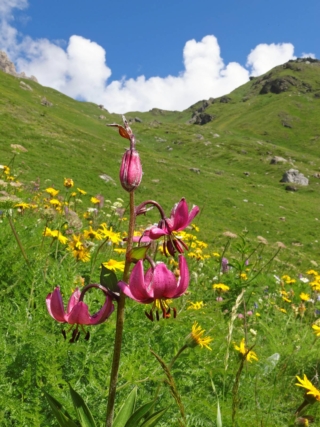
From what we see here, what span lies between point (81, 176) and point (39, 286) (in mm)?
20506

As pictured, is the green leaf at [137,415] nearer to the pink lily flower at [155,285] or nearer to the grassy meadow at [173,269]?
the grassy meadow at [173,269]

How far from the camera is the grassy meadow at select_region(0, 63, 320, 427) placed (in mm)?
1939

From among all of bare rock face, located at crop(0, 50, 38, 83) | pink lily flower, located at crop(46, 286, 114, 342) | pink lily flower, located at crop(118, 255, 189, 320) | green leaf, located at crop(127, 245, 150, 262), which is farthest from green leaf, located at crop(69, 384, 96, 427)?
bare rock face, located at crop(0, 50, 38, 83)

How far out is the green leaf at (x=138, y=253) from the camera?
108 centimetres

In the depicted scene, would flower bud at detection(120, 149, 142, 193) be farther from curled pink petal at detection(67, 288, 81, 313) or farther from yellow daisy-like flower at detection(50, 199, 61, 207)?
yellow daisy-like flower at detection(50, 199, 61, 207)

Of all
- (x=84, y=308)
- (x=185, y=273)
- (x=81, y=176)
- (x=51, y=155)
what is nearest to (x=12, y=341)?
(x=84, y=308)

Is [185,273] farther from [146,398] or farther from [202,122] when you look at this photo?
[202,122]

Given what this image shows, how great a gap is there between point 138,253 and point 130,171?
0.86ft

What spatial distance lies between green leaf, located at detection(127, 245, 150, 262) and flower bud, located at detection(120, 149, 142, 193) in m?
0.19

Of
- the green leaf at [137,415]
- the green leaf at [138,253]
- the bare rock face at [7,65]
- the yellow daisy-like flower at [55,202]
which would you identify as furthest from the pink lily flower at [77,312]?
the bare rock face at [7,65]

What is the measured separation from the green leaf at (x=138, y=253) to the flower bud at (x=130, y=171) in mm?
195

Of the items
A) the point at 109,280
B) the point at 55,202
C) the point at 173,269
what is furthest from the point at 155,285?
the point at 55,202

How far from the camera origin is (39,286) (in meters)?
2.65

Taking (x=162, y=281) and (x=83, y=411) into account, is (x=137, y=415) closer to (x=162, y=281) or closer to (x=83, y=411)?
(x=83, y=411)
